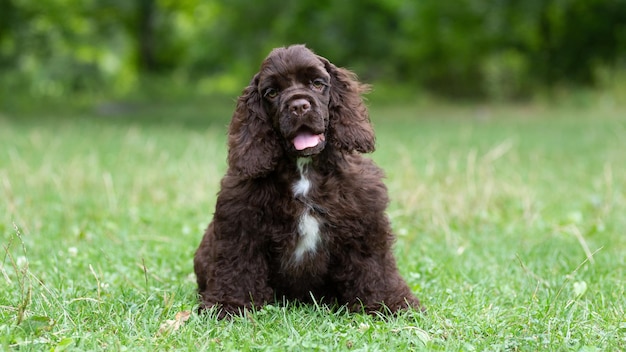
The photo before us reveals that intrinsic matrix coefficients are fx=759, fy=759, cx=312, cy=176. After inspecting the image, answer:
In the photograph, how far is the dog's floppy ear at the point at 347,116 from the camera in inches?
165

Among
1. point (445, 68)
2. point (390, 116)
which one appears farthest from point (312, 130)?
point (445, 68)

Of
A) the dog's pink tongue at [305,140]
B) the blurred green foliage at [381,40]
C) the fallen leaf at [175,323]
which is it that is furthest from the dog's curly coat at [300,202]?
the blurred green foliage at [381,40]

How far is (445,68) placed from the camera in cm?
2692

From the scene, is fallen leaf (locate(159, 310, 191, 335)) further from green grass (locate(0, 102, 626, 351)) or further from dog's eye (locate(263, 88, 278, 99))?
dog's eye (locate(263, 88, 278, 99))

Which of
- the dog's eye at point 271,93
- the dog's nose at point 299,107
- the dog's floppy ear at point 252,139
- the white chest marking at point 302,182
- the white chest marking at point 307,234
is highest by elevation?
the dog's eye at point 271,93

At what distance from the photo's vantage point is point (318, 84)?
4.13 meters

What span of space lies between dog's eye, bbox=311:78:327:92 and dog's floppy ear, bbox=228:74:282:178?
0.32m

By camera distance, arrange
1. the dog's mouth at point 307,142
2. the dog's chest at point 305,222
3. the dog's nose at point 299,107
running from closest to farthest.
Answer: the dog's nose at point 299,107
the dog's mouth at point 307,142
the dog's chest at point 305,222

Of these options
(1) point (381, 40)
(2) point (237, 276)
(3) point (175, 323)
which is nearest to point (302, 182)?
(2) point (237, 276)

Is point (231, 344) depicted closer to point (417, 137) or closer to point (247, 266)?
point (247, 266)

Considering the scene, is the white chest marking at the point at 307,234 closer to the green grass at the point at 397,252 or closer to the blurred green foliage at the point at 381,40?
the green grass at the point at 397,252

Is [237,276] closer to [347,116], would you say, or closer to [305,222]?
[305,222]

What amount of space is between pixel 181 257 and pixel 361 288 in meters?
2.05

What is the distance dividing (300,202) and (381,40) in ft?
74.8
